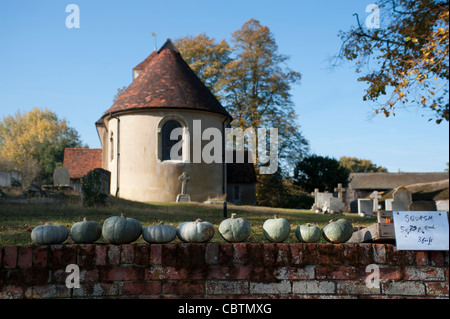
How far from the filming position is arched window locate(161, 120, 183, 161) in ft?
68.2

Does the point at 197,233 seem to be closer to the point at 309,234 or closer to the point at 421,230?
the point at 309,234

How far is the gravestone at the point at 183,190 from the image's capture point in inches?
770

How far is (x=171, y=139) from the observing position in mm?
20828

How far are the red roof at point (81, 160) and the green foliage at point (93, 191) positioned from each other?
18264 millimetres

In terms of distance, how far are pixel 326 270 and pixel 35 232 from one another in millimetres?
3056

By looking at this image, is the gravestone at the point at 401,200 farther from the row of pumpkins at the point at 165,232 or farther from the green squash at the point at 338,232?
the row of pumpkins at the point at 165,232

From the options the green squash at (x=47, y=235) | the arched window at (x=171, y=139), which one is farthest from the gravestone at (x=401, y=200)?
the green squash at (x=47, y=235)

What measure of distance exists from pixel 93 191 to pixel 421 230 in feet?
37.4

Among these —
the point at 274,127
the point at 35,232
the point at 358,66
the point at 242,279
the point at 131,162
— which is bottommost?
the point at 242,279

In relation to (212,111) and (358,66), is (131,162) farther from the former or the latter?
(358,66)

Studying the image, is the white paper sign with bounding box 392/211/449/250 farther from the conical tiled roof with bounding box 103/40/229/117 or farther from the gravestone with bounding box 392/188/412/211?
the conical tiled roof with bounding box 103/40/229/117

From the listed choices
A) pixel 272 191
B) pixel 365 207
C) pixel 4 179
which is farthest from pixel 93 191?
pixel 272 191

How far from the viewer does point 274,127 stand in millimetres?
31703
